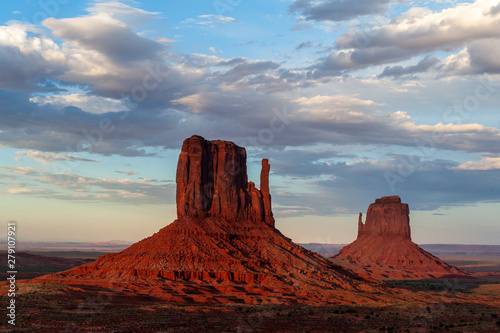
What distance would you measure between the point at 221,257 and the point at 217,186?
1999 centimetres

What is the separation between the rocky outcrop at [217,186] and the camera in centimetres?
11075

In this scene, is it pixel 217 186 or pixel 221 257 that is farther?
pixel 217 186

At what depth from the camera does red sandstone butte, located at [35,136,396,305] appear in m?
88.0

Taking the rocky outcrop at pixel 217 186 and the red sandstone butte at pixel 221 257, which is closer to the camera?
the red sandstone butte at pixel 221 257

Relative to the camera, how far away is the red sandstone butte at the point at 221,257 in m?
88.0

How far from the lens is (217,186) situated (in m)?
114

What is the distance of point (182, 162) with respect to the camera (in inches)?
4424

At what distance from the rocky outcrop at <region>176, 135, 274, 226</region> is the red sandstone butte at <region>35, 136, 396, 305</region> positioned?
0.61 ft

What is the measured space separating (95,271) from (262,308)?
33901 millimetres

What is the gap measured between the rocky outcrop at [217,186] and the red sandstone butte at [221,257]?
185 mm

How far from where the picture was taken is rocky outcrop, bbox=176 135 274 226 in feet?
363

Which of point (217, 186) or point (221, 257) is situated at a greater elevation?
point (217, 186)

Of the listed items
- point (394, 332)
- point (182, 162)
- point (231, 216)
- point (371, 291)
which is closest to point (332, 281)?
point (371, 291)

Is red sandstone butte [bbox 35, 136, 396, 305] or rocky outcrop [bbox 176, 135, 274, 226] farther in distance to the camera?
rocky outcrop [bbox 176, 135, 274, 226]
